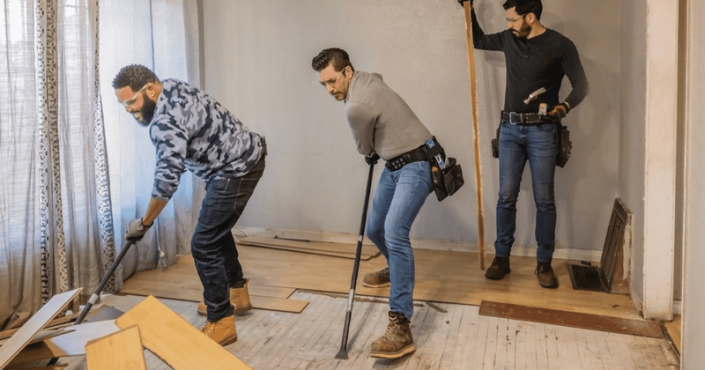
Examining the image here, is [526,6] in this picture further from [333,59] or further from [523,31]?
[333,59]

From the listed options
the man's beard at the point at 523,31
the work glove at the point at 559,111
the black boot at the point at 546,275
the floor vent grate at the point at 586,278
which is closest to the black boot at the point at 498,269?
the black boot at the point at 546,275

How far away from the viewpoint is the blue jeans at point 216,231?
121 inches

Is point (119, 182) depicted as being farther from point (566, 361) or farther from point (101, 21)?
point (566, 361)

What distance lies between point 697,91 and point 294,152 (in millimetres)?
3229

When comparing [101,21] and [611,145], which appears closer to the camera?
[101,21]

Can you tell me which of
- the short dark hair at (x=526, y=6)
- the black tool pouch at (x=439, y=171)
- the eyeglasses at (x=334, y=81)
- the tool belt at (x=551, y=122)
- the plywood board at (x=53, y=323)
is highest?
the short dark hair at (x=526, y=6)

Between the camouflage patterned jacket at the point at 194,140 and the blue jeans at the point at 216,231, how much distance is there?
0.21 ft

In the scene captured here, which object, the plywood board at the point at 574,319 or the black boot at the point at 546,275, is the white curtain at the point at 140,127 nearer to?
the plywood board at the point at 574,319

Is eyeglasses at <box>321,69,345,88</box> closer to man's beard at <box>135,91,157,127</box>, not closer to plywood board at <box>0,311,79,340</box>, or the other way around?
man's beard at <box>135,91,157,127</box>

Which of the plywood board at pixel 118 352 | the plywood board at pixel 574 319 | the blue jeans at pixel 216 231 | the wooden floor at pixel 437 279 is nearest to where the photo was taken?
the plywood board at pixel 118 352

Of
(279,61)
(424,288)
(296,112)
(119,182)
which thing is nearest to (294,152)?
(296,112)

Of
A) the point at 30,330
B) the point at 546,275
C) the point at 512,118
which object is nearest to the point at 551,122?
the point at 512,118

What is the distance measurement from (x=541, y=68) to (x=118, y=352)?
277cm

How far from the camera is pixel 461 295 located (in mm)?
3785
